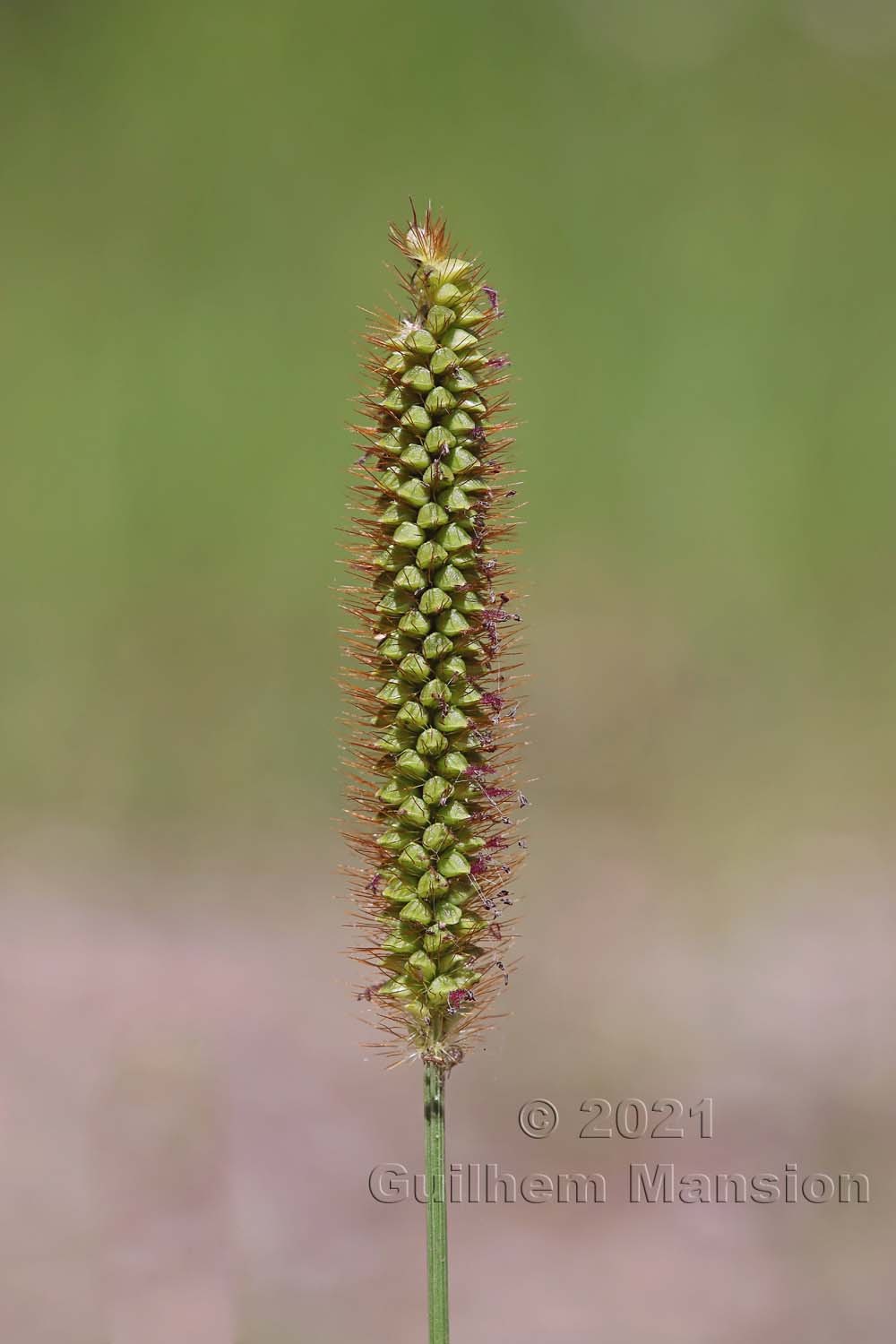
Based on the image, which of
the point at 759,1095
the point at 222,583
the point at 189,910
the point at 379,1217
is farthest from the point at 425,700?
the point at 222,583

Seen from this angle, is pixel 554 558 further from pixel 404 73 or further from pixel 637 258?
pixel 404 73

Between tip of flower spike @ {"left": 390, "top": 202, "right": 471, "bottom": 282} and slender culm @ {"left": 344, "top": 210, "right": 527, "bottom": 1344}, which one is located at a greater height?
tip of flower spike @ {"left": 390, "top": 202, "right": 471, "bottom": 282}

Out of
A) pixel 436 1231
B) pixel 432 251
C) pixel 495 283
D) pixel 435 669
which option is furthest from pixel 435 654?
pixel 495 283

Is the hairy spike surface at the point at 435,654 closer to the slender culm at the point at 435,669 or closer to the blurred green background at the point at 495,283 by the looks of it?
the slender culm at the point at 435,669

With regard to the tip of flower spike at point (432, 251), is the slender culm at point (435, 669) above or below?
below

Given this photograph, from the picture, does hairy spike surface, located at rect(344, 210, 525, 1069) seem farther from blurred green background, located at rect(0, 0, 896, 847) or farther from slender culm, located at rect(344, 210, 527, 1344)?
blurred green background, located at rect(0, 0, 896, 847)

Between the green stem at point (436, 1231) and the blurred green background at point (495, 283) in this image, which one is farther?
the blurred green background at point (495, 283)

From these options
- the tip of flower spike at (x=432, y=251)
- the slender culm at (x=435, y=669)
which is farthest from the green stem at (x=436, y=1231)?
the tip of flower spike at (x=432, y=251)

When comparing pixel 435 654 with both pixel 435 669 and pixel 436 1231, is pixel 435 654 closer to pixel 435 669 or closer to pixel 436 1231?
pixel 435 669

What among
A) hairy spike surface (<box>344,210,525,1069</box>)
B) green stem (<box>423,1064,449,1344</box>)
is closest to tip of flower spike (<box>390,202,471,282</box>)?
hairy spike surface (<box>344,210,525,1069</box>)

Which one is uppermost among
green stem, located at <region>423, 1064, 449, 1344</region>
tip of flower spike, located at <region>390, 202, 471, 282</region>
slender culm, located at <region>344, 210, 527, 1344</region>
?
tip of flower spike, located at <region>390, 202, 471, 282</region>
